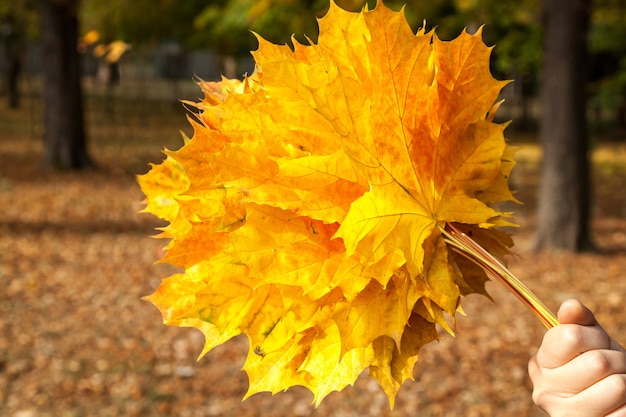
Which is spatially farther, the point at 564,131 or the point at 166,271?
the point at 564,131

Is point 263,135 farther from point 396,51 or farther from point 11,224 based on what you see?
point 11,224

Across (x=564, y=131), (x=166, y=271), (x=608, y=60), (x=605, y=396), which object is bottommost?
(x=608, y=60)

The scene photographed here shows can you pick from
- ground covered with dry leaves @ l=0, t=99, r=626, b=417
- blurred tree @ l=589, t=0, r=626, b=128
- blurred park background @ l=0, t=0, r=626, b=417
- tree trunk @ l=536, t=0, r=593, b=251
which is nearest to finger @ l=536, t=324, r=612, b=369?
blurred park background @ l=0, t=0, r=626, b=417

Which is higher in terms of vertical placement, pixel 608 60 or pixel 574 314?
pixel 574 314

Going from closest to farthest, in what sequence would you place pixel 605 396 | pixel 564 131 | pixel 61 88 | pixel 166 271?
1. pixel 605 396
2. pixel 166 271
3. pixel 564 131
4. pixel 61 88

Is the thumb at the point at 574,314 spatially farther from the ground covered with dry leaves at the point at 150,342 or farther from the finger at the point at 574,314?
the ground covered with dry leaves at the point at 150,342

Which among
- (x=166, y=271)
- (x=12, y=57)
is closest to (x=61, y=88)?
(x=166, y=271)

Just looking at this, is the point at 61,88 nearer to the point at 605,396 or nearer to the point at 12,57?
the point at 605,396

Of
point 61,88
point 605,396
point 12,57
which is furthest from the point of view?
point 12,57
